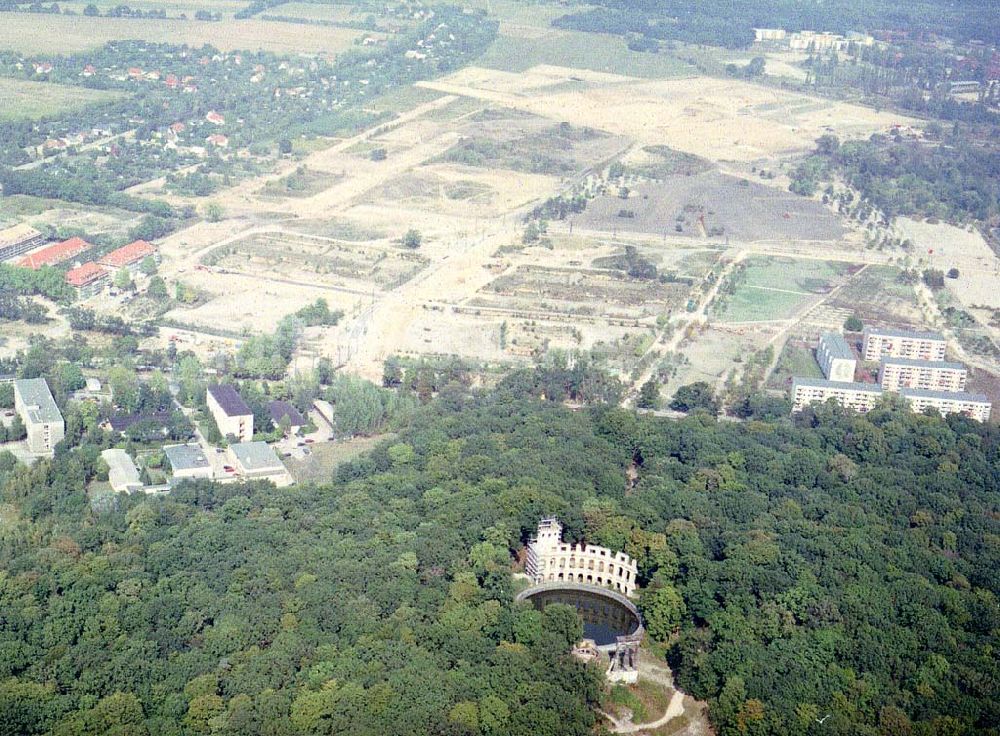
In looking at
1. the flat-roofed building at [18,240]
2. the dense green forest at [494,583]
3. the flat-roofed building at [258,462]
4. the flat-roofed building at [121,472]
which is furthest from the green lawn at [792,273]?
the flat-roofed building at [121,472]

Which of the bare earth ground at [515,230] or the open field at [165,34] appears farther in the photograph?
the open field at [165,34]

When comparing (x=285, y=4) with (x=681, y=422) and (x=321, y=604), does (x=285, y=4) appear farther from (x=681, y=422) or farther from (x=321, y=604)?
(x=321, y=604)

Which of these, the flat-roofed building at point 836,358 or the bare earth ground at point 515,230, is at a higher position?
the flat-roofed building at point 836,358

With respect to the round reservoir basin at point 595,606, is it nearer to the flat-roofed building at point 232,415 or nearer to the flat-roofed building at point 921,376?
the flat-roofed building at point 232,415

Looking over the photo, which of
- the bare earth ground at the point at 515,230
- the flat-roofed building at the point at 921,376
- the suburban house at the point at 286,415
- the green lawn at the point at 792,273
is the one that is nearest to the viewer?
the suburban house at the point at 286,415

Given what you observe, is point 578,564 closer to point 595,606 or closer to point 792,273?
point 595,606

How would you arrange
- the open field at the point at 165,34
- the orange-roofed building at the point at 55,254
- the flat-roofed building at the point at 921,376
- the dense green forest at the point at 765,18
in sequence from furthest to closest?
the dense green forest at the point at 765,18
the open field at the point at 165,34
the orange-roofed building at the point at 55,254
the flat-roofed building at the point at 921,376
